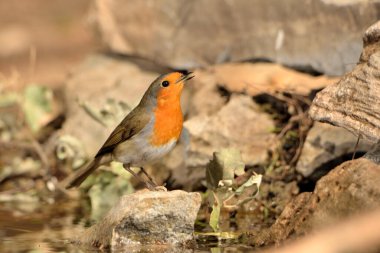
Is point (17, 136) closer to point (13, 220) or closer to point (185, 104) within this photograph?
point (185, 104)

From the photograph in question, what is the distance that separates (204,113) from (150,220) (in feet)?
8.50

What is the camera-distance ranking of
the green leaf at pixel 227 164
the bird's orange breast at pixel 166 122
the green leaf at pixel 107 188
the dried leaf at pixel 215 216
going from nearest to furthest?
the dried leaf at pixel 215 216 < the green leaf at pixel 227 164 < the bird's orange breast at pixel 166 122 < the green leaf at pixel 107 188

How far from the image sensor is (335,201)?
17.3ft

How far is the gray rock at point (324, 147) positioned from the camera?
7.20 metres

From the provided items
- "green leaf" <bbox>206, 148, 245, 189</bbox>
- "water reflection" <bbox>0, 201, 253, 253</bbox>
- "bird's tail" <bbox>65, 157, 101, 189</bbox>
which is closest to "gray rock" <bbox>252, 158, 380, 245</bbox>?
"water reflection" <bbox>0, 201, 253, 253</bbox>

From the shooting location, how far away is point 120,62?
10289 mm

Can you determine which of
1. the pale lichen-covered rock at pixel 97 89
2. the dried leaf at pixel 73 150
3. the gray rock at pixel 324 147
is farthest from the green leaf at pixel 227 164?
the dried leaf at pixel 73 150

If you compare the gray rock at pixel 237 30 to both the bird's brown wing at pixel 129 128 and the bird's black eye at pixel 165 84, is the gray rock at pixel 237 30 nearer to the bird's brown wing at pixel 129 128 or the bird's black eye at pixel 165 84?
the bird's black eye at pixel 165 84

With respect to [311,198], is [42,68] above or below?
below

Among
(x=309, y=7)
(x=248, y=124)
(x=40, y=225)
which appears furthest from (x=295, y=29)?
(x=40, y=225)

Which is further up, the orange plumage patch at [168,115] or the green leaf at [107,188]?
A: the orange plumage patch at [168,115]

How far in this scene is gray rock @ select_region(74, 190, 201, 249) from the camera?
596 centimetres

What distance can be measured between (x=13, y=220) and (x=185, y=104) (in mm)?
2478

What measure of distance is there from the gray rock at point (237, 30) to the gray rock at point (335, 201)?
2455 mm
